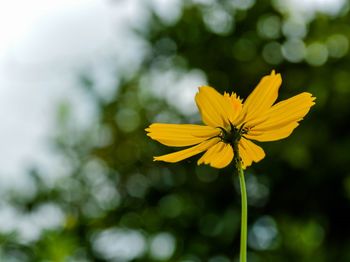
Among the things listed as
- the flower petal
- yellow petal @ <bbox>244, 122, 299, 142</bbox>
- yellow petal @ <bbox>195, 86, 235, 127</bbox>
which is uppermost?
yellow petal @ <bbox>195, 86, 235, 127</bbox>

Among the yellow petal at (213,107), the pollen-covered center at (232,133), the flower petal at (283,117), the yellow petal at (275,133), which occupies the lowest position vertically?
the yellow petal at (275,133)

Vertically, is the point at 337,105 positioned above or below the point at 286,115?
above

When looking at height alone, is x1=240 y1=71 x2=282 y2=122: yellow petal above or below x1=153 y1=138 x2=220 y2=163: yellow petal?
above

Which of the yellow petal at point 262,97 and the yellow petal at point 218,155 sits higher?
the yellow petal at point 262,97

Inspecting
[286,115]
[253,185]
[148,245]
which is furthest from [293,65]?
[286,115]

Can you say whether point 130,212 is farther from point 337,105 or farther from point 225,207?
point 337,105
